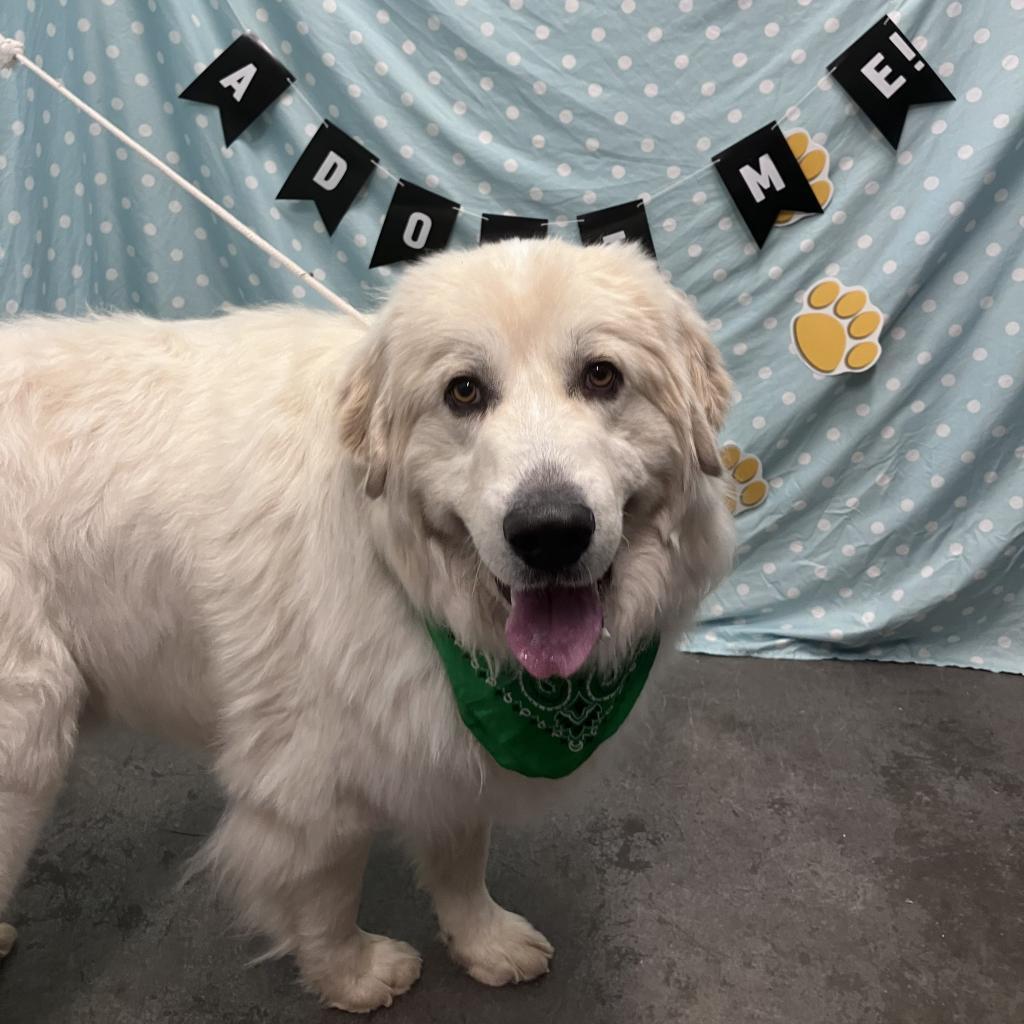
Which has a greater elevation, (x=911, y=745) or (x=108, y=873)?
(x=911, y=745)

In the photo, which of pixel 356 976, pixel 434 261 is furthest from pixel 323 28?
pixel 356 976

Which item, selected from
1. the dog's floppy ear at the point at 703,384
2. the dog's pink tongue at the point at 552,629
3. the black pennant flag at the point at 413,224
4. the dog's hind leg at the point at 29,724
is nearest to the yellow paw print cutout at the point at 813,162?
the black pennant flag at the point at 413,224

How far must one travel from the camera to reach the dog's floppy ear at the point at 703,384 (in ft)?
4.01

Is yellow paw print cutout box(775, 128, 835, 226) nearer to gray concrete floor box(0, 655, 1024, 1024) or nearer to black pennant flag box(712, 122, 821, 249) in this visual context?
black pennant flag box(712, 122, 821, 249)

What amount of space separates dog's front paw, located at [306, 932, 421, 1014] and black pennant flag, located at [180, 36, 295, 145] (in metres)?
2.11

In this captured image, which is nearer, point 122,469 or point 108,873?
point 122,469

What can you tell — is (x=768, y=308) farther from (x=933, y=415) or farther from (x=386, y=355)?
(x=386, y=355)

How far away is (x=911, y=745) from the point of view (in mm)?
2307

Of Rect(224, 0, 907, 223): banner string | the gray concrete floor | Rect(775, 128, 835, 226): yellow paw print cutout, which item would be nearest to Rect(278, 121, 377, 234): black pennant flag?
Rect(224, 0, 907, 223): banner string

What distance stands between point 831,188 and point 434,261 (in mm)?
1592

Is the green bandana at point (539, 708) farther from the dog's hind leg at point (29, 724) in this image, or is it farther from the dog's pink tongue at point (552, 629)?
the dog's hind leg at point (29, 724)

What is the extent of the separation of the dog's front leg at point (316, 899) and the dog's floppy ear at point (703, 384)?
812 mm

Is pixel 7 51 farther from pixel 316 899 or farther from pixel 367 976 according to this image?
pixel 367 976

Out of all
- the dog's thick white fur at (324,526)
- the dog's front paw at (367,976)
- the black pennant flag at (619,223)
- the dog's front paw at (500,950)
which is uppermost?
the black pennant flag at (619,223)
